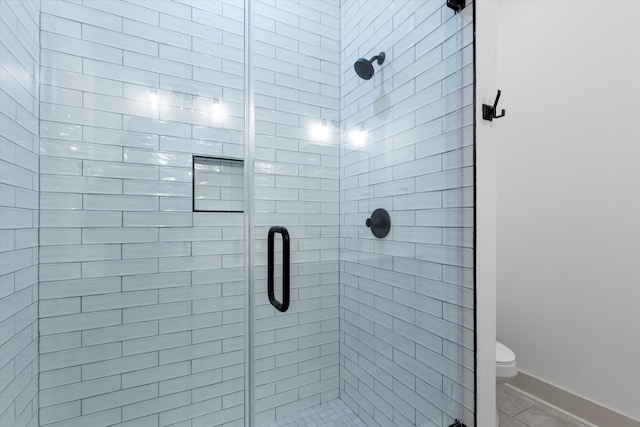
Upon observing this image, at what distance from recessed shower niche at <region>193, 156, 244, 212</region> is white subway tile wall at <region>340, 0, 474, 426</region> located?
1.99 feet

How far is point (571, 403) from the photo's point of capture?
1.78 m

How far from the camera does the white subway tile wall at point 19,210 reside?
3.25 feet

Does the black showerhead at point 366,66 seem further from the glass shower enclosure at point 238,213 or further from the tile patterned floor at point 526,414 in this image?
the tile patterned floor at point 526,414

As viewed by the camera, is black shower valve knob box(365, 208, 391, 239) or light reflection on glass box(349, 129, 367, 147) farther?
light reflection on glass box(349, 129, 367, 147)

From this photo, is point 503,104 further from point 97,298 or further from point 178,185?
point 97,298

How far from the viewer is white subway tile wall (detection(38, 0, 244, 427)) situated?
1246mm

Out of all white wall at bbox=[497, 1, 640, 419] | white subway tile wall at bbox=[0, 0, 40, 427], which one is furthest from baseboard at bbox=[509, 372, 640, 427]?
white subway tile wall at bbox=[0, 0, 40, 427]

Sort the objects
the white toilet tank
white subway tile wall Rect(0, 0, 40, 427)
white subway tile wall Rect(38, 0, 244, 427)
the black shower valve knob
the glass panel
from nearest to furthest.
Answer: white subway tile wall Rect(0, 0, 40, 427)
the glass panel
white subway tile wall Rect(38, 0, 244, 427)
the black shower valve knob
the white toilet tank

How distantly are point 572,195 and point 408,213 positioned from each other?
131 cm

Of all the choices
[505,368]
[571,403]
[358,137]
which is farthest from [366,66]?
[571,403]

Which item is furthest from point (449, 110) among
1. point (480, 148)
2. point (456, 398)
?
point (456, 398)

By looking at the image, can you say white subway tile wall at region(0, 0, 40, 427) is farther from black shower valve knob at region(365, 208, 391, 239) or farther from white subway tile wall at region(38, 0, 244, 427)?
black shower valve knob at region(365, 208, 391, 239)

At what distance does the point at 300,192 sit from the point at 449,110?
87 cm

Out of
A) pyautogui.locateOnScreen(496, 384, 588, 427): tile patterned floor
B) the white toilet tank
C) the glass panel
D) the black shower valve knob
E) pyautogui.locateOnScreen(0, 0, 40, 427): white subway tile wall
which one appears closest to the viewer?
pyautogui.locateOnScreen(0, 0, 40, 427): white subway tile wall
